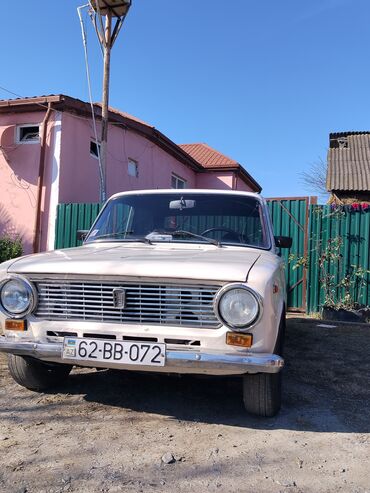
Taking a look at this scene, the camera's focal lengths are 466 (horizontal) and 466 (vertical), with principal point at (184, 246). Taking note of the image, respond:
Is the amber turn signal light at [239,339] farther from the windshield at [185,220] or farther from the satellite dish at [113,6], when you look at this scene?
the satellite dish at [113,6]

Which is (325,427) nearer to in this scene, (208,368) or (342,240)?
(208,368)

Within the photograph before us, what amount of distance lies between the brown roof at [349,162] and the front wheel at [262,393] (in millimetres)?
14086

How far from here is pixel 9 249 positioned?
9.27 metres

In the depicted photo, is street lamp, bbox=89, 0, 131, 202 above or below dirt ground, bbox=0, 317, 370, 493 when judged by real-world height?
above

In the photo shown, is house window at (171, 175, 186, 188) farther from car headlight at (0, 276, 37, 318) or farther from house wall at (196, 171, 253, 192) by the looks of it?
car headlight at (0, 276, 37, 318)

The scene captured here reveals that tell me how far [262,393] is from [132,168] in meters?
11.3

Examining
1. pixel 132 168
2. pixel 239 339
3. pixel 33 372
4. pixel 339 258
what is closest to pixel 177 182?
pixel 132 168

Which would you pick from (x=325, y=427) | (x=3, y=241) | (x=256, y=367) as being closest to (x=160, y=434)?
(x=256, y=367)

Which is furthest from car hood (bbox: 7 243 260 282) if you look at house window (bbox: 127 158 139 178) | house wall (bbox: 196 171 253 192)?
→ house wall (bbox: 196 171 253 192)

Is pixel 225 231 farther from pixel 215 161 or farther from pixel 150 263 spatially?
pixel 215 161

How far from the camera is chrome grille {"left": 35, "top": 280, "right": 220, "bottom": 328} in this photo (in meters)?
2.92

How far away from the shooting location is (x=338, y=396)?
3.88 metres

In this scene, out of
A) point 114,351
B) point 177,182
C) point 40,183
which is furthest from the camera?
point 177,182

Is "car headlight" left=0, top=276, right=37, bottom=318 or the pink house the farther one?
the pink house
